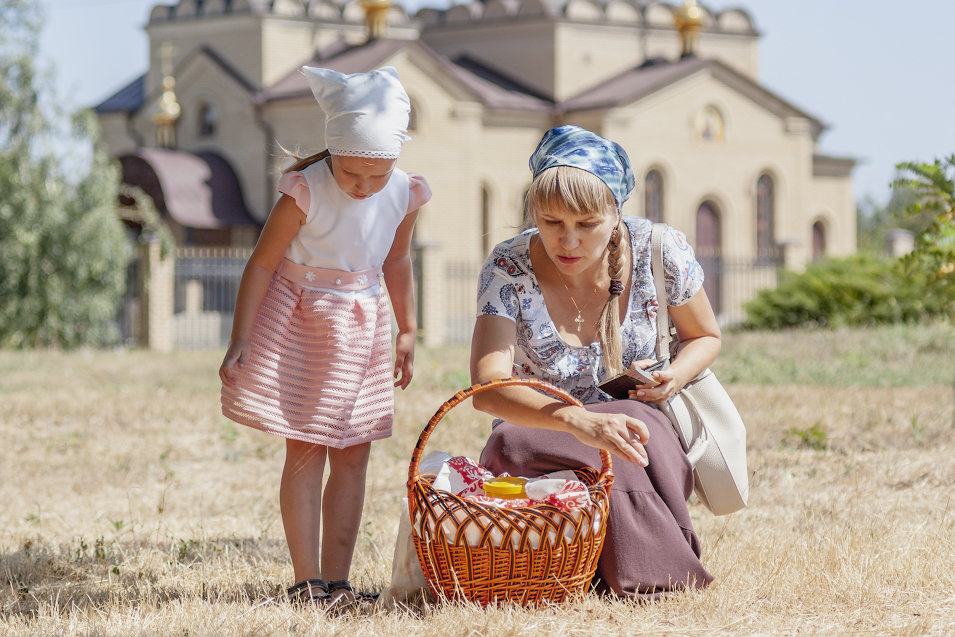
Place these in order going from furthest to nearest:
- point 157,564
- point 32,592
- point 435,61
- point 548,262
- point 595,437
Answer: point 435,61 < point 157,564 < point 32,592 < point 548,262 < point 595,437

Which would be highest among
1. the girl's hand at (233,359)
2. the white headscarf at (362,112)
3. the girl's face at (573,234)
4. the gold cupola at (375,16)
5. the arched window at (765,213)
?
the gold cupola at (375,16)

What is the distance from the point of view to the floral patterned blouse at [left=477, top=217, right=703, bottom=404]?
4367 millimetres

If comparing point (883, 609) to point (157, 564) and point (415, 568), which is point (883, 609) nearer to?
point (415, 568)

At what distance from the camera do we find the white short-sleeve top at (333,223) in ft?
14.6

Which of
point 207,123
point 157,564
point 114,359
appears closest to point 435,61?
point 207,123

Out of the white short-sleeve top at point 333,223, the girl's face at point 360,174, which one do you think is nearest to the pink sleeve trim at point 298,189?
the white short-sleeve top at point 333,223

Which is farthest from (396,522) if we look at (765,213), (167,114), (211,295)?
(765,213)

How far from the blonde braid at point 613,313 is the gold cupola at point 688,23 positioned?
108ft

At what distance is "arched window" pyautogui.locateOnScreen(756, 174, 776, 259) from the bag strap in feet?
107

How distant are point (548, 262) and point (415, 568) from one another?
1117 mm


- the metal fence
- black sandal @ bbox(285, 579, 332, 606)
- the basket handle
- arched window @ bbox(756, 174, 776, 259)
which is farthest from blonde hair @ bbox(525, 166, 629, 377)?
arched window @ bbox(756, 174, 776, 259)

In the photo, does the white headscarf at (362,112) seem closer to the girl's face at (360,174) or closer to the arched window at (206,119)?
the girl's face at (360,174)

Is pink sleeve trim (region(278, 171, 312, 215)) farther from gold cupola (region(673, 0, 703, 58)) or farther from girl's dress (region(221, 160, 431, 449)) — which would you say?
gold cupola (region(673, 0, 703, 58))

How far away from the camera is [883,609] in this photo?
4.00 m
